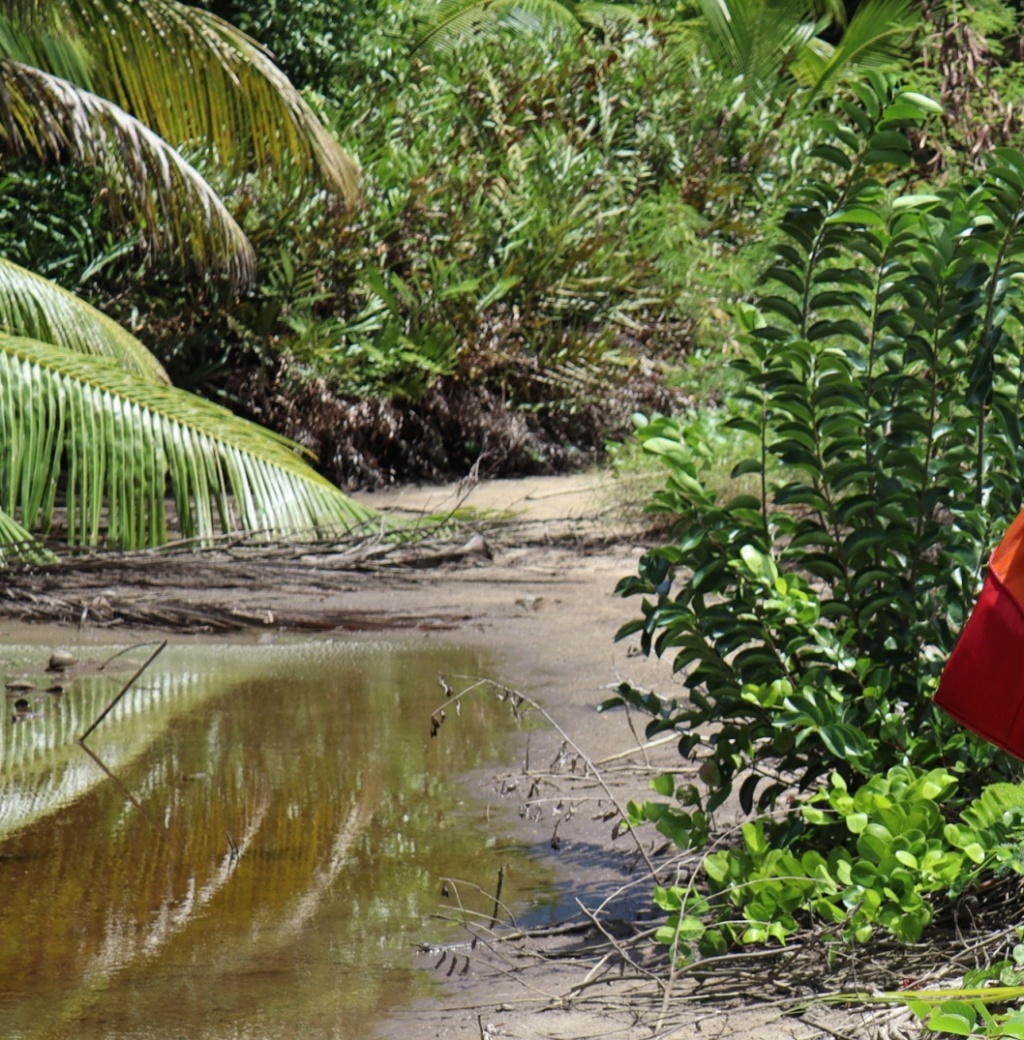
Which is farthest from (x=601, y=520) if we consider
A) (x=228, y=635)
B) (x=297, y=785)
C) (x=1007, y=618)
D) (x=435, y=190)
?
(x=1007, y=618)

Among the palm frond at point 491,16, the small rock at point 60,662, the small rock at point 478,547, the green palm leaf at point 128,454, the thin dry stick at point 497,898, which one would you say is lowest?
the small rock at point 478,547

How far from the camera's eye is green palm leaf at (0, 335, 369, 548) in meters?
6.22

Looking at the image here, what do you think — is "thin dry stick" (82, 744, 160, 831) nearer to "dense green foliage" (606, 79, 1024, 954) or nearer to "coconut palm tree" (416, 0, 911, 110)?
"dense green foliage" (606, 79, 1024, 954)

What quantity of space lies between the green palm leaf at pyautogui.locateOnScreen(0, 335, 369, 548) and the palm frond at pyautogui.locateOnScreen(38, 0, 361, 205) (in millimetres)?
1959

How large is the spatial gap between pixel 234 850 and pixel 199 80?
5367 millimetres

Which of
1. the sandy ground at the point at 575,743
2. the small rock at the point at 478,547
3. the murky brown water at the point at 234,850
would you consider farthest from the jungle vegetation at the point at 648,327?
the small rock at the point at 478,547

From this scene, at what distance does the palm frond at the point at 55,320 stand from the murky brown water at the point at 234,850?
2377 millimetres

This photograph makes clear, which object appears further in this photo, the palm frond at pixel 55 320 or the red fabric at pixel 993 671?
the palm frond at pixel 55 320

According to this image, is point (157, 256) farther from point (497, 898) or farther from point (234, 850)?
point (497, 898)

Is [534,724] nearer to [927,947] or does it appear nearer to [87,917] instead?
[87,917]

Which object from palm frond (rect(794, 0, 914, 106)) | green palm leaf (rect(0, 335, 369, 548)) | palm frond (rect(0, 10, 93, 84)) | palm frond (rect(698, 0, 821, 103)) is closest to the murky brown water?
green palm leaf (rect(0, 335, 369, 548))

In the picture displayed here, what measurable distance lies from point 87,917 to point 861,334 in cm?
206

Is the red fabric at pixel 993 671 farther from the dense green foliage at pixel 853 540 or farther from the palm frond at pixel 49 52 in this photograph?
the palm frond at pixel 49 52

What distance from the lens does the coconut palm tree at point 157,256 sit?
6328mm
